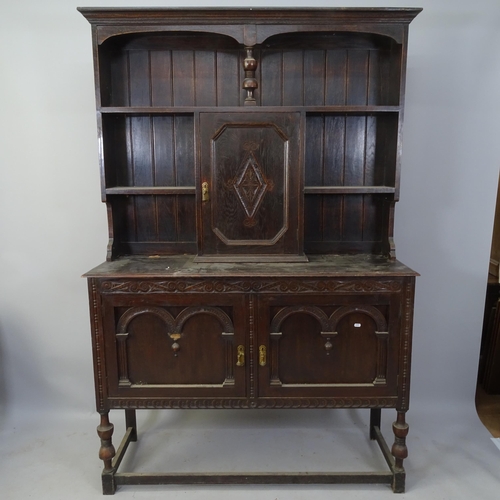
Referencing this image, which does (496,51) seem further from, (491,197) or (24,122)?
(24,122)

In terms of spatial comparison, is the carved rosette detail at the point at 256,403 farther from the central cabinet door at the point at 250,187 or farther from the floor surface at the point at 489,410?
the floor surface at the point at 489,410

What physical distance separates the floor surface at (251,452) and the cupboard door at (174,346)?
55 cm

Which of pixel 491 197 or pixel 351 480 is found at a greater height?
pixel 491 197

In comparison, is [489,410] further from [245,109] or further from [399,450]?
[245,109]

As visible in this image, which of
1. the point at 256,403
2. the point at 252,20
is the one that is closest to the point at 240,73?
the point at 252,20

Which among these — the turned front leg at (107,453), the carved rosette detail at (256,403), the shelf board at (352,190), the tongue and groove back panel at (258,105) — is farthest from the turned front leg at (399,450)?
the turned front leg at (107,453)

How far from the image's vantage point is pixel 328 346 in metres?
1.90

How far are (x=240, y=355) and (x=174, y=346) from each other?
0.99 ft

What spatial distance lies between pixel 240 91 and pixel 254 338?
1.30 metres

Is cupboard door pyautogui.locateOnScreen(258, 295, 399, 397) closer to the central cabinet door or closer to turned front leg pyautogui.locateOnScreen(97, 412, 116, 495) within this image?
the central cabinet door

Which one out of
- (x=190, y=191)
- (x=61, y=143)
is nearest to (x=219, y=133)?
(x=190, y=191)

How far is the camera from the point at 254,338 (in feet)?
6.25

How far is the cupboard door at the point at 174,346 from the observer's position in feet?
6.19

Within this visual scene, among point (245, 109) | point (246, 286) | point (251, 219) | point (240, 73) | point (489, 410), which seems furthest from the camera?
point (489, 410)
